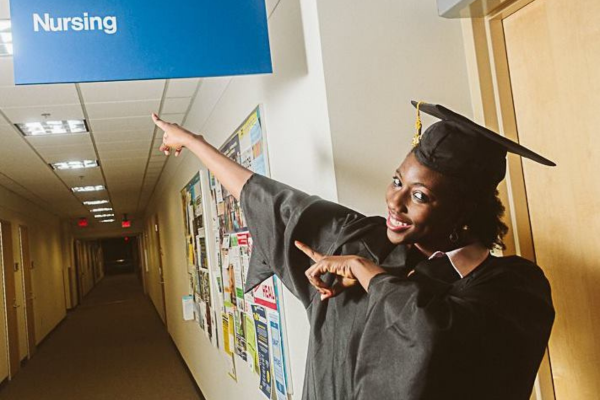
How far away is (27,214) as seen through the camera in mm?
9570

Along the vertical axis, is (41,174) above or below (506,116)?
A: above

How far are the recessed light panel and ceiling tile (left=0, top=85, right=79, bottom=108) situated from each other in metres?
0.58

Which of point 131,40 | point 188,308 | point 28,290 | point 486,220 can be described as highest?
point 131,40

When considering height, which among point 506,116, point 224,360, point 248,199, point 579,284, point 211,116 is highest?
point 211,116

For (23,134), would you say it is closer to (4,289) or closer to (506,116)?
(4,289)

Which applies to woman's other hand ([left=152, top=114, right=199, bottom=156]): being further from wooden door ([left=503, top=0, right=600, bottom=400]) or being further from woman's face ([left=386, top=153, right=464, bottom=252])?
wooden door ([left=503, top=0, right=600, bottom=400])

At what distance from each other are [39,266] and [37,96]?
755 centimetres

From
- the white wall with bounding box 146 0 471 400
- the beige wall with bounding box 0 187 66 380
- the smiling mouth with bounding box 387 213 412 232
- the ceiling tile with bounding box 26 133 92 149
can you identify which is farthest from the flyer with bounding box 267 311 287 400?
the beige wall with bounding box 0 187 66 380

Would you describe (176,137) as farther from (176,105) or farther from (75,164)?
(75,164)

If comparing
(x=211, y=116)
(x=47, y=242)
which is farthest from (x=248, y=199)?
(x=47, y=242)

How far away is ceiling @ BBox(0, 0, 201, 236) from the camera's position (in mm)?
3678

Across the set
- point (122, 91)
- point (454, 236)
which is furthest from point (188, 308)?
point (454, 236)

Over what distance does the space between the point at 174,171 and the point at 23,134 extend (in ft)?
7.77

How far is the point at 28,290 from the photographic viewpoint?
353 inches
